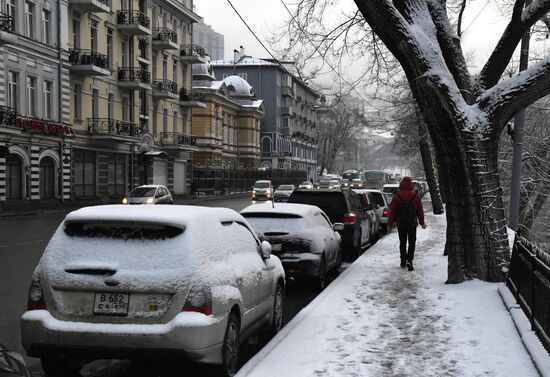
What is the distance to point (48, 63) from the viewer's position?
34188mm

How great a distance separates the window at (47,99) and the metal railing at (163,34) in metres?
15.5

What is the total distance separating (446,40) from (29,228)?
16.3 meters

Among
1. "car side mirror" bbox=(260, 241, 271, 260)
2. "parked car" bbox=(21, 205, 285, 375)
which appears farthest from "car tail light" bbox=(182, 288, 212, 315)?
"car side mirror" bbox=(260, 241, 271, 260)

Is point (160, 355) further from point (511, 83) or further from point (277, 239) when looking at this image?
point (511, 83)

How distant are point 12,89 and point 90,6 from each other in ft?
28.6

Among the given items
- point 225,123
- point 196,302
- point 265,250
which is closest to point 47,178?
point 265,250

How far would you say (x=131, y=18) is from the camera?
1688 inches

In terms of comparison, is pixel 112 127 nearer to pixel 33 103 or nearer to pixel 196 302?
pixel 33 103

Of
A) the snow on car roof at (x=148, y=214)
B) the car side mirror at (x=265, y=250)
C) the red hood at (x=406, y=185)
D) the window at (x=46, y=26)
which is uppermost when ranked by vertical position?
the window at (x=46, y=26)

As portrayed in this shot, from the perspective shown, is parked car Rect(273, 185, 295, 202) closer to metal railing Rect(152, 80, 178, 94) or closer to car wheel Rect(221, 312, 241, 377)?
metal railing Rect(152, 80, 178, 94)

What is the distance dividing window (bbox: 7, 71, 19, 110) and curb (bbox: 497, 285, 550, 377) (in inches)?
1146

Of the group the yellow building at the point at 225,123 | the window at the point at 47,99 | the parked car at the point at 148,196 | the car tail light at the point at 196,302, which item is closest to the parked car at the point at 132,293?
the car tail light at the point at 196,302

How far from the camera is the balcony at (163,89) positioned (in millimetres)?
48594

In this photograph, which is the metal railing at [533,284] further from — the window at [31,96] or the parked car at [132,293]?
the window at [31,96]
